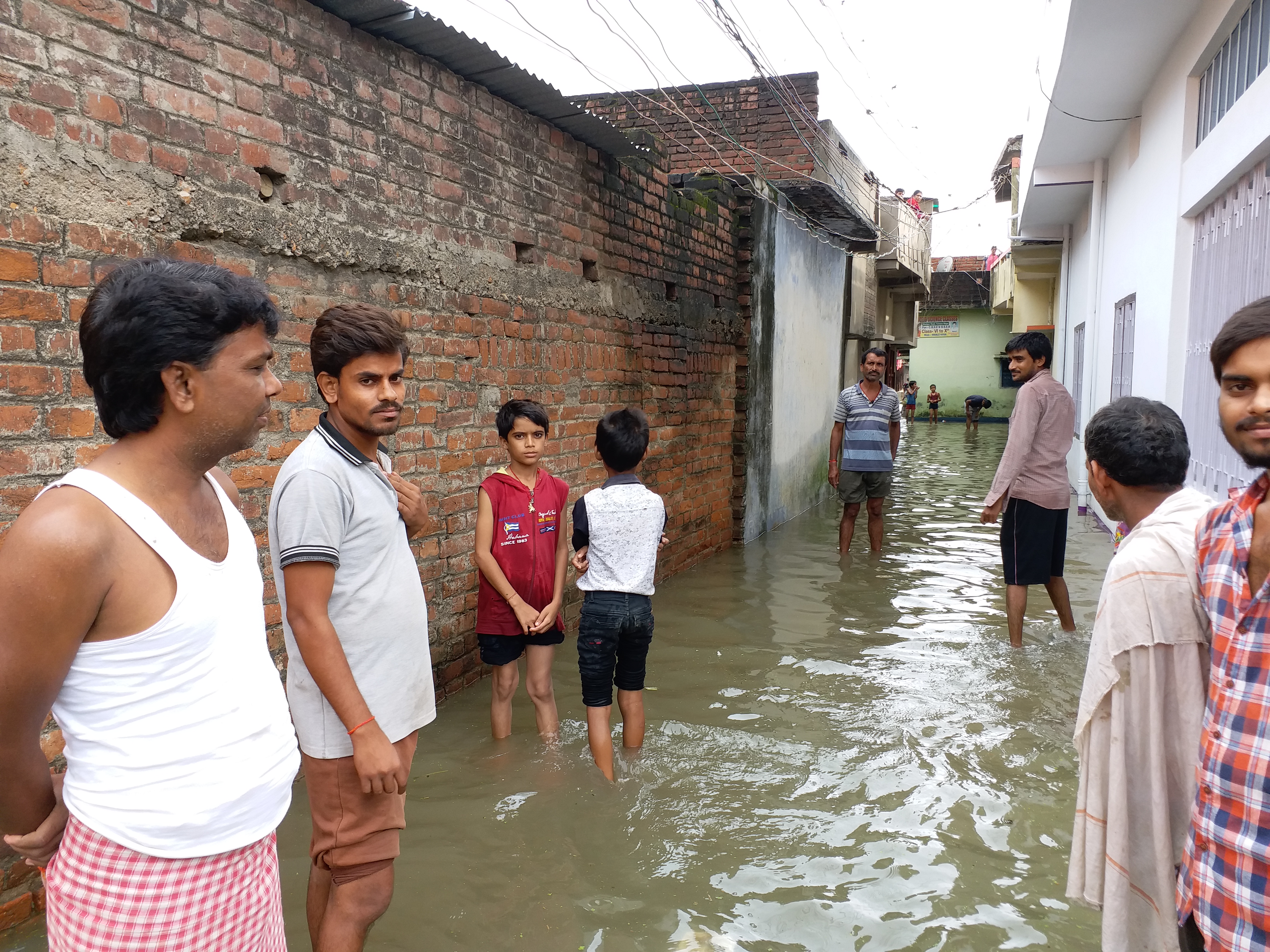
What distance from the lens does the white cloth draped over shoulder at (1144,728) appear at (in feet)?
5.42

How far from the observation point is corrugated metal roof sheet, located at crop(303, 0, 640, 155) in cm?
343

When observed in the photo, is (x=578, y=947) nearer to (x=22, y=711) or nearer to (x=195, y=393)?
(x=22, y=711)

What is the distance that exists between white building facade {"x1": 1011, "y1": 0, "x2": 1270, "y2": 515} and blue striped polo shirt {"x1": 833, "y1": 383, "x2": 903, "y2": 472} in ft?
6.47

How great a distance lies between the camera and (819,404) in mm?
10961

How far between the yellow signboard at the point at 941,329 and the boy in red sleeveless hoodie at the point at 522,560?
29.2 metres

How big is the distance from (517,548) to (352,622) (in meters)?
1.54

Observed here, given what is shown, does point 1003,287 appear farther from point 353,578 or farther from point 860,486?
point 353,578

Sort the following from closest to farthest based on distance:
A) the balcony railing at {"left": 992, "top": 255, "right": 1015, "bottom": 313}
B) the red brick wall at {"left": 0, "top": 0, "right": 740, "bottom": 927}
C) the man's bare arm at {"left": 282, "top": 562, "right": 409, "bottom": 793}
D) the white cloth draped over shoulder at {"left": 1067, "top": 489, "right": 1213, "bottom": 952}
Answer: the white cloth draped over shoulder at {"left": 1067, "top": 489, "right": 1213, "bottom": 952} → the man's bare arm at {"left": 282, "top": 562, "right": 409, "bottom": 793} → the red brick wall at {"left": 0, "top": 0, "right": 740, "bottom": 927} → the balcony railing at {"left": 992, "top": 255, "right": 1015, "bottom": 313}

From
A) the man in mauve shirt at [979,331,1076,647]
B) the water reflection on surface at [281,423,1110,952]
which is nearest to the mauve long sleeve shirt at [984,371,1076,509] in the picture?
the man in mauve shirt at [979,331,1076,647]

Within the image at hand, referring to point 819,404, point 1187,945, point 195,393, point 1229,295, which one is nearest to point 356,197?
point 195,393

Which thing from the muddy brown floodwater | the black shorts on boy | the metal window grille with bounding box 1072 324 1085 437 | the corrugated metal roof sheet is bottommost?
the muddy brown floodwater

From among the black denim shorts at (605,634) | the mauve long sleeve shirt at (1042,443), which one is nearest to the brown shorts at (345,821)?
the black denim shorts at (605,634)

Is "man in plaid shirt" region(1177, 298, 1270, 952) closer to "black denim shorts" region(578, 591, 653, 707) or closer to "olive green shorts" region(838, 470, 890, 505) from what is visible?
"black denim shorts" region(578, 591, 653, 707)

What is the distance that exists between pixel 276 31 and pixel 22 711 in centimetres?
281
